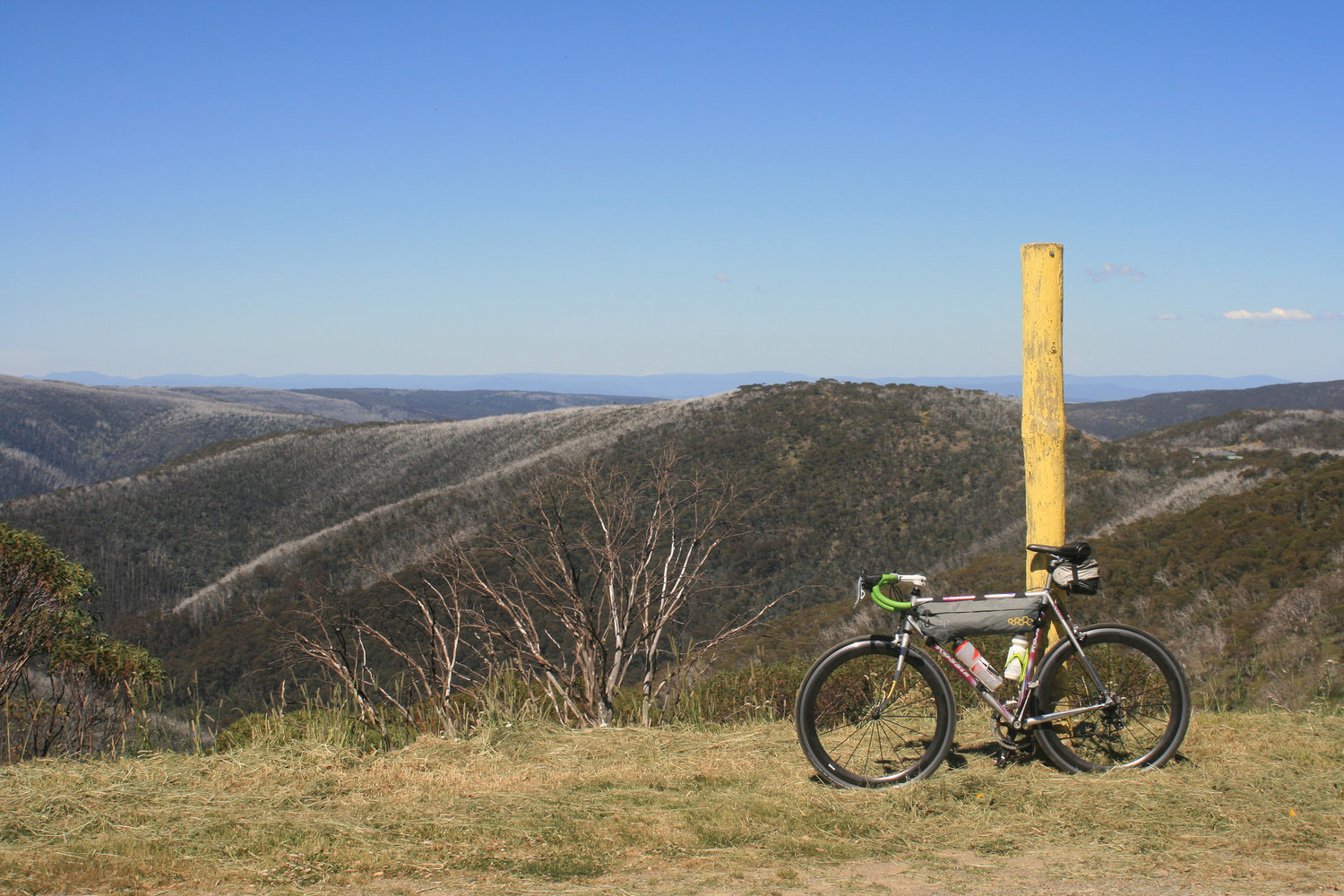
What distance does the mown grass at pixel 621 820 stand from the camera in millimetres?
2908

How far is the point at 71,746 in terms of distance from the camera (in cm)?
534

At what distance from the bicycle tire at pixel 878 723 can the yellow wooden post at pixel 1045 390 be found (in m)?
0.99

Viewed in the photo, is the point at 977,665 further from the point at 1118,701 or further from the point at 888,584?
the point at 1118,701

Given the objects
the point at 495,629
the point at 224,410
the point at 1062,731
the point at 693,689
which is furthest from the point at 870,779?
the point at 224,410

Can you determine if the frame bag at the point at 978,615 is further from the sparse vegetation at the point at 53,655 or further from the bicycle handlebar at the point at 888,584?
the sparse vegetation at the point at 53,655

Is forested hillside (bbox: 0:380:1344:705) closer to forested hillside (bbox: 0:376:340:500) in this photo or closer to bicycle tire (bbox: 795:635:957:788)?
bicycle tire (bbox: 795:635:957:788)

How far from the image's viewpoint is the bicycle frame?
13.0 feet

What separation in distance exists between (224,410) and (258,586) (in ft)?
314

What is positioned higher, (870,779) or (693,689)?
(870,779)

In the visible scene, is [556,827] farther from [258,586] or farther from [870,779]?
[258,586]

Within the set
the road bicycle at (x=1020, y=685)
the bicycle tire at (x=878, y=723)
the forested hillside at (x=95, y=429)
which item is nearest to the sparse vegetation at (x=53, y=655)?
the bicycle tire at (x=878, y=723)

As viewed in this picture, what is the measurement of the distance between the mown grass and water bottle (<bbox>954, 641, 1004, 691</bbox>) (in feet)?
1.36

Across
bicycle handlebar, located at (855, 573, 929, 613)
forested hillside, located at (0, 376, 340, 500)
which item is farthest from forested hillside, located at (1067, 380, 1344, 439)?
forested hillside, located at (0, 376, 340, 500)

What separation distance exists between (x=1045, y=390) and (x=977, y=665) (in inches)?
62.8
